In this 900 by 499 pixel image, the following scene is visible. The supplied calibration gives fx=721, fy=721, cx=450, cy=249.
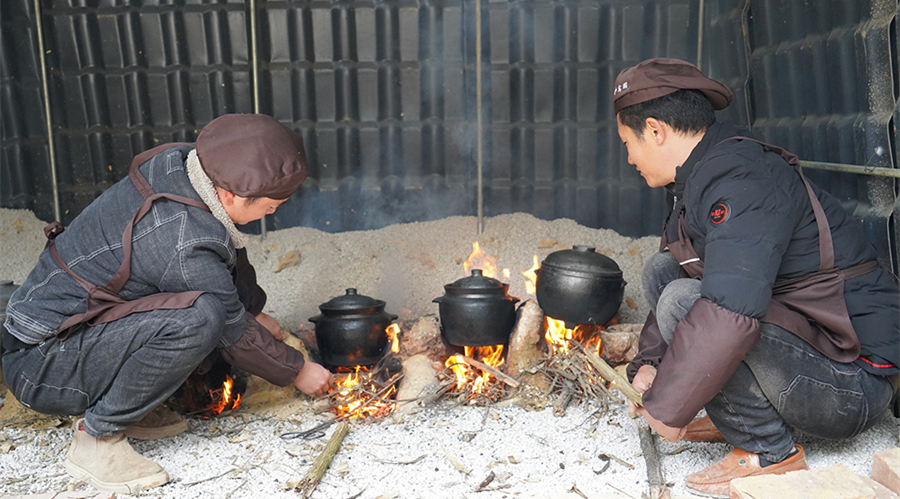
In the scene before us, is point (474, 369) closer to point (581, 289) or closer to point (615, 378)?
point (581, 289)

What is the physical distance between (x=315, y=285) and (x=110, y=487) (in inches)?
101

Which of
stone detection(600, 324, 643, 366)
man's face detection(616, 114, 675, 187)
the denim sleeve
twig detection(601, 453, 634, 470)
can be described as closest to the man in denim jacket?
the denim sleeve

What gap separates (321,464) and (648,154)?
5.89ft

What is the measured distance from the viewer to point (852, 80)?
3.38 m

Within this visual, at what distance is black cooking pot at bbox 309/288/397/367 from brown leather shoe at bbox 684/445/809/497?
6.13ft

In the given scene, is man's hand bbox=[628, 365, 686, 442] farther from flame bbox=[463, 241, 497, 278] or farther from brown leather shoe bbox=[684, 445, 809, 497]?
flame bbox=[463, 241, 497, 278]

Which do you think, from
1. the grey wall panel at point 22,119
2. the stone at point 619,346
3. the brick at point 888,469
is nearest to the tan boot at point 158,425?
the stone at point 619,346

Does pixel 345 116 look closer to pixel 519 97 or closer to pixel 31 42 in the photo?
pixel 519 97

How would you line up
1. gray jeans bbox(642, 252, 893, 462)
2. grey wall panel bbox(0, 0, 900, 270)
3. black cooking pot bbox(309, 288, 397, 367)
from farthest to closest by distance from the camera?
grey wall panel bbox(0, 0, 900, 270) → black cooking pot bbox(309, 288, 397, 367) → gray jeans bbox(642, 252, 893, 462)

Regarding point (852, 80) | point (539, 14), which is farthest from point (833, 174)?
point (539, 14)

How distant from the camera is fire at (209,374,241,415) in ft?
12.3

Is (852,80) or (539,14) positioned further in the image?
(539,14)

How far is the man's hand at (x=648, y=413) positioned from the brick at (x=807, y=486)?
0.29 m

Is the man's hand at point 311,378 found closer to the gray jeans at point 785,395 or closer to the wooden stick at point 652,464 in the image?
the wooden stick at point 652,464
